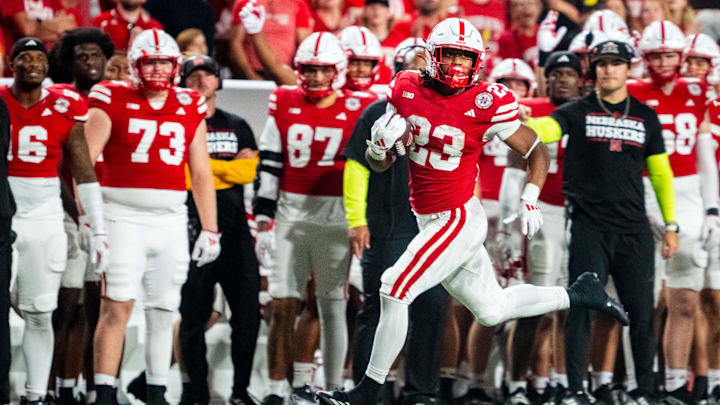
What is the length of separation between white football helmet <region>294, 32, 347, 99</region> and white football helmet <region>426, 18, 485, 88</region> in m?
1.48

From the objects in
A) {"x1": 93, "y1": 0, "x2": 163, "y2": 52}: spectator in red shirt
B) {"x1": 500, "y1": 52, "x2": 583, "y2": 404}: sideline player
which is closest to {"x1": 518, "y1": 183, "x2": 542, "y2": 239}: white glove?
{"x1": 500, "y1": 52, "x2": 583, "y2": 404}: sideline player

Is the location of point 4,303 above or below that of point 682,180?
below

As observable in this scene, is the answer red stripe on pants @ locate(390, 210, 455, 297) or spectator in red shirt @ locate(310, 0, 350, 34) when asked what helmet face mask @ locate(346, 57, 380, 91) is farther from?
red stripe on pants @ locate(390, 210, 455, 297)

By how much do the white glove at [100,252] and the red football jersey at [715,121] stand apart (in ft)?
12.2

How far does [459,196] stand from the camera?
18.6ft

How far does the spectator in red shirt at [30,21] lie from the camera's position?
8070 millimetres

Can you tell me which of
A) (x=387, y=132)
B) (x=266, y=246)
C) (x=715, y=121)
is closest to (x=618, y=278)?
(x=715, y=121)

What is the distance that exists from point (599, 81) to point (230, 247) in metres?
2.23

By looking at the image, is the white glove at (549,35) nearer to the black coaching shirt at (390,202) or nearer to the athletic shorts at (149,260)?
the black coaching shirt at (390,202)

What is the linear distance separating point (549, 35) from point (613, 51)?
179 cm

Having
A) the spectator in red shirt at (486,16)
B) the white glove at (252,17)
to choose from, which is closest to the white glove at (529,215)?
the white glove at (252,17)

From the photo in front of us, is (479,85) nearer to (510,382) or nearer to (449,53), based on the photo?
(449,53)

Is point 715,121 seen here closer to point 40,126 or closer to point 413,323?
point 413,323

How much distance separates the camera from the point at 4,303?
5984 mm
